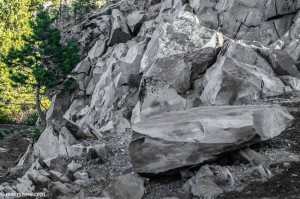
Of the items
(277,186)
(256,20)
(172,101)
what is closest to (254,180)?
(277,186)

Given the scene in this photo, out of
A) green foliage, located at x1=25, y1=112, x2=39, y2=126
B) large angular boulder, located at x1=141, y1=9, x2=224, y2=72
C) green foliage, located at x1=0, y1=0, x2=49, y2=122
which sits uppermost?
large angular boulder, located at x1=141, y1=9, x2=224, y2=72

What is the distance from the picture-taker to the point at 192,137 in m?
10.7

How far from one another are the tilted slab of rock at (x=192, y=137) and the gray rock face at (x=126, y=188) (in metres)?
0.52

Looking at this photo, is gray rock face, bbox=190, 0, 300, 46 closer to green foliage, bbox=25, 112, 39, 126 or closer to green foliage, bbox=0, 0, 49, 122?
green foliage, bbox=0, 0, 49, 122

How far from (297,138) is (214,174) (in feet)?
14.3

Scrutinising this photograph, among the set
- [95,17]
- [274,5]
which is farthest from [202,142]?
[95,17]

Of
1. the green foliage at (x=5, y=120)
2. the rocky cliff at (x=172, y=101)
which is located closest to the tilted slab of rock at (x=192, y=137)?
the rocky cliff at (x=172, y=101)

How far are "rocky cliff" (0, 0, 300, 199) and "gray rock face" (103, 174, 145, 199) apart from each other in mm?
29

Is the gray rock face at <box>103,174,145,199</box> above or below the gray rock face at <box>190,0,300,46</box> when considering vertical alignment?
below

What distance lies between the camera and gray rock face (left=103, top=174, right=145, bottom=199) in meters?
10.1

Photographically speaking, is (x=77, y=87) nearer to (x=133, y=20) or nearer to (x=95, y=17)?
(x=133, y=20)

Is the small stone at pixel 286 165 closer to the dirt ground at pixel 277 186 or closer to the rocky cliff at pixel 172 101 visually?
the dirt ground at pixel 277 186

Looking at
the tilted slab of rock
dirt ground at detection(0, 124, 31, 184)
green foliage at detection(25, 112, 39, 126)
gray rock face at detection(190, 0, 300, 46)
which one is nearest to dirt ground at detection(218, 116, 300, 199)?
the tilted slab of rock

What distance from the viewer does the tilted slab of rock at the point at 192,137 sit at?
10555mm
